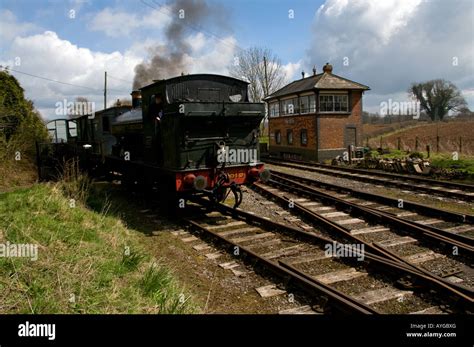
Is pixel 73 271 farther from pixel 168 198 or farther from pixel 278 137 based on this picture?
pixel 278 137

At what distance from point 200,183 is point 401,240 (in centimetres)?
405

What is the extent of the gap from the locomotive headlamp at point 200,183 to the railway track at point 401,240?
2.59 metres

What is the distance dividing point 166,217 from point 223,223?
5.58 feet

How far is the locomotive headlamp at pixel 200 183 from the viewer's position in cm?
777

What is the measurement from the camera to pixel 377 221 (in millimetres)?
8086

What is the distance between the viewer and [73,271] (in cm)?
429

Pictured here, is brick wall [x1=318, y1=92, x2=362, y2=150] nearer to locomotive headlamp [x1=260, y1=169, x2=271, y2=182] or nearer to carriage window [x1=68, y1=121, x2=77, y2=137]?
carriage window [x1=68, y1=121, x2=77, y2=137]

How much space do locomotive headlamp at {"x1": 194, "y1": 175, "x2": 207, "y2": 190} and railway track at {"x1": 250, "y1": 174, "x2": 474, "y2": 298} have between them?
8.49 ft

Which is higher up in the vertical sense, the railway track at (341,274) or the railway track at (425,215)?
the railway track at (425,215)

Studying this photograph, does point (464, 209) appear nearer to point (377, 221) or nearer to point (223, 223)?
point (377, 221)

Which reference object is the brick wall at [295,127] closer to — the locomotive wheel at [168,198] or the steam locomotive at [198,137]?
the steam locomotive at [198,137]

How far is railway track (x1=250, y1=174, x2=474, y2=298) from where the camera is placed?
210 inches

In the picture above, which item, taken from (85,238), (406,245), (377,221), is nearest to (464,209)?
(377,221)

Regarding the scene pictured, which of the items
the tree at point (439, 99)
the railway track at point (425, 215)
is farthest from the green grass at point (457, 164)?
the tree at point (439, 99)
